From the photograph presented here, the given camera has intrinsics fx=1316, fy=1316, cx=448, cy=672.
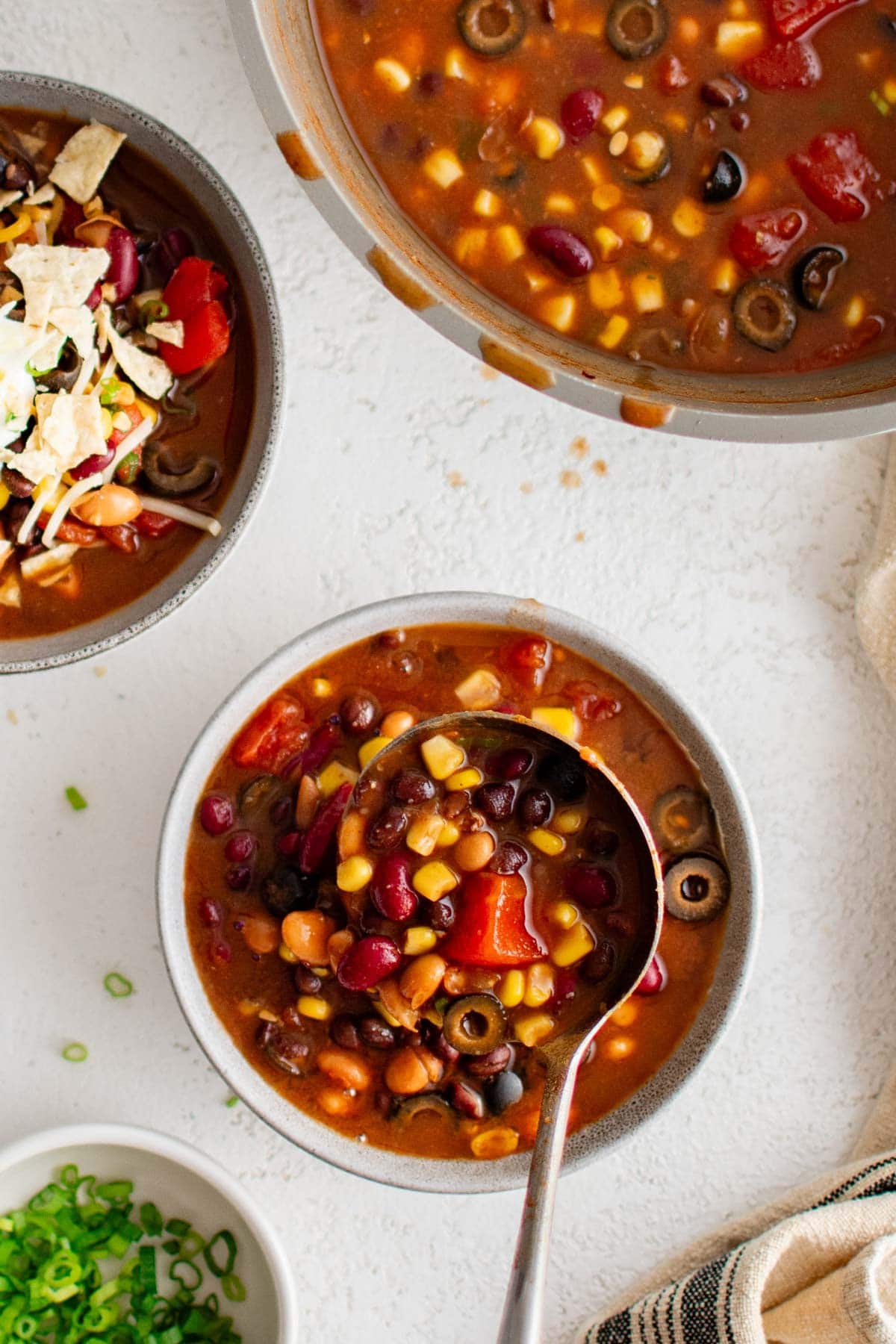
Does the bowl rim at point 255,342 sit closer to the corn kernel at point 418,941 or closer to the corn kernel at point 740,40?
the corn kernel at point 418,941

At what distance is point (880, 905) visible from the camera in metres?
2.97

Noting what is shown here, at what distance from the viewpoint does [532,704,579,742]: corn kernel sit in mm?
2627

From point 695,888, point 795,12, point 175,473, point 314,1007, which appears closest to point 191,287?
point 175,473

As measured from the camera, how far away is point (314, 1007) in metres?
2.61

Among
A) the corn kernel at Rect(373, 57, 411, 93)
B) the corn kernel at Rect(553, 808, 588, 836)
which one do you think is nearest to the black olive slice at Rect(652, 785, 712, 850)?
the corn kernel at Rect(553, 808, 588, 836)

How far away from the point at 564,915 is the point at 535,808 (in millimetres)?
211

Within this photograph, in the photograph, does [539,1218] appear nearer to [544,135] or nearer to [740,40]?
[544,135]

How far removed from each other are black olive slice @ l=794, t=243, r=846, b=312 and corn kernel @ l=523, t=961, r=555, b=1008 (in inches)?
51.2

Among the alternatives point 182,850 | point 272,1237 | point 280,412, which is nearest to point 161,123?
point 280,412

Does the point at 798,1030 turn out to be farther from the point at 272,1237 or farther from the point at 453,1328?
the point at 272,1237

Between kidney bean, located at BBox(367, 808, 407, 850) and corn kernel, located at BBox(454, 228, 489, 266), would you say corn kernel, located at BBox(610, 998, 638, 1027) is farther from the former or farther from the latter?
corn kernel, located at BBox(454, 228, 489, 266)

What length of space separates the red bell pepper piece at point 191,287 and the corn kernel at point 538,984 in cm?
142

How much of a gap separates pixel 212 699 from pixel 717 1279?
1632 mm

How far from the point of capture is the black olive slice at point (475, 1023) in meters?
2.49
